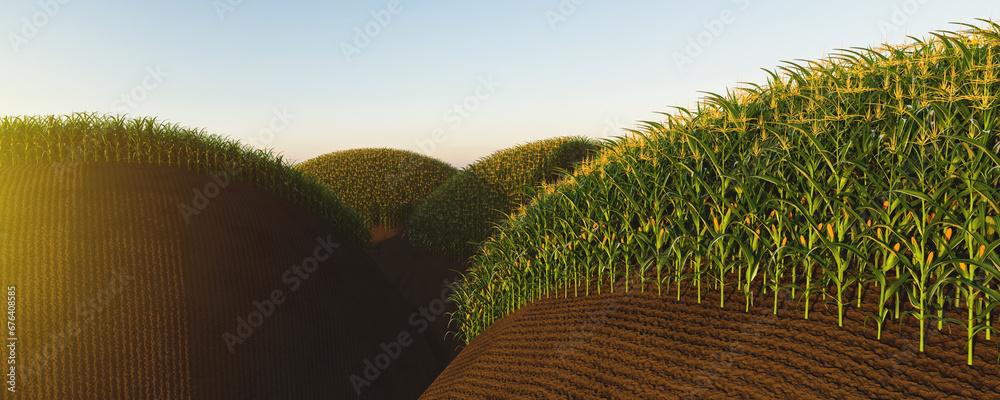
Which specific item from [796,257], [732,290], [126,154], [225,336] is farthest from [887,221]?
[126,154]

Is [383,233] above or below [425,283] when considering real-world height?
above

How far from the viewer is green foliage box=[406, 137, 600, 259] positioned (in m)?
15.7

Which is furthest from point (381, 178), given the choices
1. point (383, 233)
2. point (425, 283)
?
point (425, 283)

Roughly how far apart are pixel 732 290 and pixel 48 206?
881cm

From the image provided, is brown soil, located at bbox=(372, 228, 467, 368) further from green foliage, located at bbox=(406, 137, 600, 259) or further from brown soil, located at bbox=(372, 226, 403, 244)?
green foliage, located at bbox=(406, 137, 600, 259)

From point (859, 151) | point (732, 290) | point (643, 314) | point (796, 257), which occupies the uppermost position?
point (859, 151)

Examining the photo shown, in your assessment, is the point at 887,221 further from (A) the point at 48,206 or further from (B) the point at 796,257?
(A) the point at 48,206

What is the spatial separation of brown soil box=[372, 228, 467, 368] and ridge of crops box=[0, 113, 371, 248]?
126 inches

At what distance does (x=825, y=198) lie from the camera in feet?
9.38

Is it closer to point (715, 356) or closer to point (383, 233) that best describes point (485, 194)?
point (383, 233)

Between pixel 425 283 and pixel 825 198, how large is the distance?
1308 cm

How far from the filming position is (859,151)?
10.6 ft

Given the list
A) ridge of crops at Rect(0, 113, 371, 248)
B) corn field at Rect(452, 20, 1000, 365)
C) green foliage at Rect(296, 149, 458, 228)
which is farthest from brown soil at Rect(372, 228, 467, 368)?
corn field at Rect(452, 20, 1000, 365)

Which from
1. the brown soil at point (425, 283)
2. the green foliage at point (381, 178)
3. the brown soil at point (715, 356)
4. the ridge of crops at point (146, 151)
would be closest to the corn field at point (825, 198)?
the brown soil at point (715, 356)
